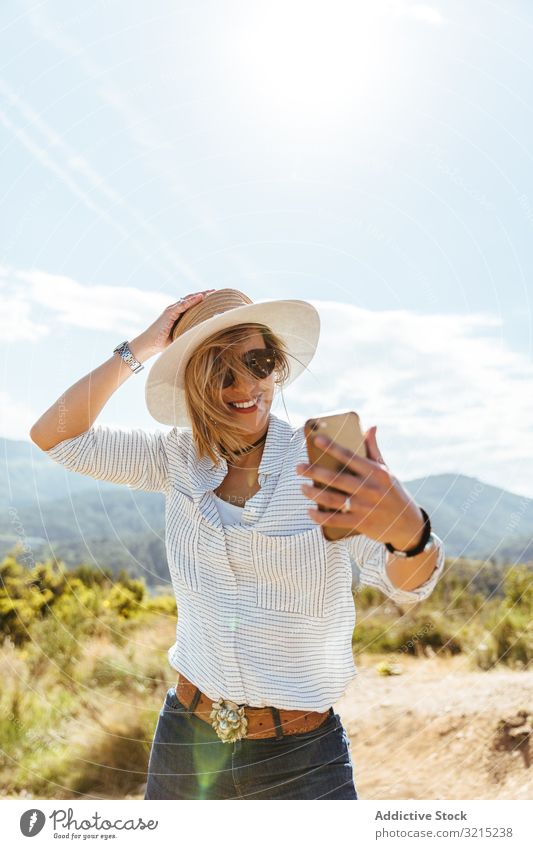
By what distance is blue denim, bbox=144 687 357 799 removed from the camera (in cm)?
190

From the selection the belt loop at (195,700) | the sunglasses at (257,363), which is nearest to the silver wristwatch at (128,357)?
the sunglasses at (257,363)

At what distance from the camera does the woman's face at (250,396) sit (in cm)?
216

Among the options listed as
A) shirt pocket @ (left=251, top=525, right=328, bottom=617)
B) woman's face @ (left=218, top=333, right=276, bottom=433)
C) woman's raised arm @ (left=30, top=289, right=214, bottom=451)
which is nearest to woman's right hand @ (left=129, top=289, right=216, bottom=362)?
woman's raised arm @ (left=30, top=289, right=214, bottom=451)

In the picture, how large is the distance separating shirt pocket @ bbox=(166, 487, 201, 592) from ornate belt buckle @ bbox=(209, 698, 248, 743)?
32cm

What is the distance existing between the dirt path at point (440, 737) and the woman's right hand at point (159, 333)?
3072mm

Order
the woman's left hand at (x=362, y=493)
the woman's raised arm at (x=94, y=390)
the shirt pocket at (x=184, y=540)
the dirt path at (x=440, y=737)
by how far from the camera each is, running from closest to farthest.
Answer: the woman's left hand at (x=362, y=493) → the shirt pocket at (x=184, y=540) → the woman's raised arm at (x=94, y=390) → the dirt path at (x=440, y=737)

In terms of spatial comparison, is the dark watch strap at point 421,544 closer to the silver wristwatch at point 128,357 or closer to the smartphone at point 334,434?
the smartphone at point 334,434

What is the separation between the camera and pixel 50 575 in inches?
268

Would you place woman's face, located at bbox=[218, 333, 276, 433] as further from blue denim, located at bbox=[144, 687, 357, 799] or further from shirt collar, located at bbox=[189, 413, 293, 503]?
blue denim, located at bbox=[144, 687, 357, 799]

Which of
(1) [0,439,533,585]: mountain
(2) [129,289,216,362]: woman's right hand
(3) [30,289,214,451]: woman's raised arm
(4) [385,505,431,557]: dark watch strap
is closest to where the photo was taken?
(4) [385,505,431,557]: dark watch strap

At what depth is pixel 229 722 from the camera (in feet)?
6.24

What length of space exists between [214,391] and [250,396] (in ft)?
0.35
